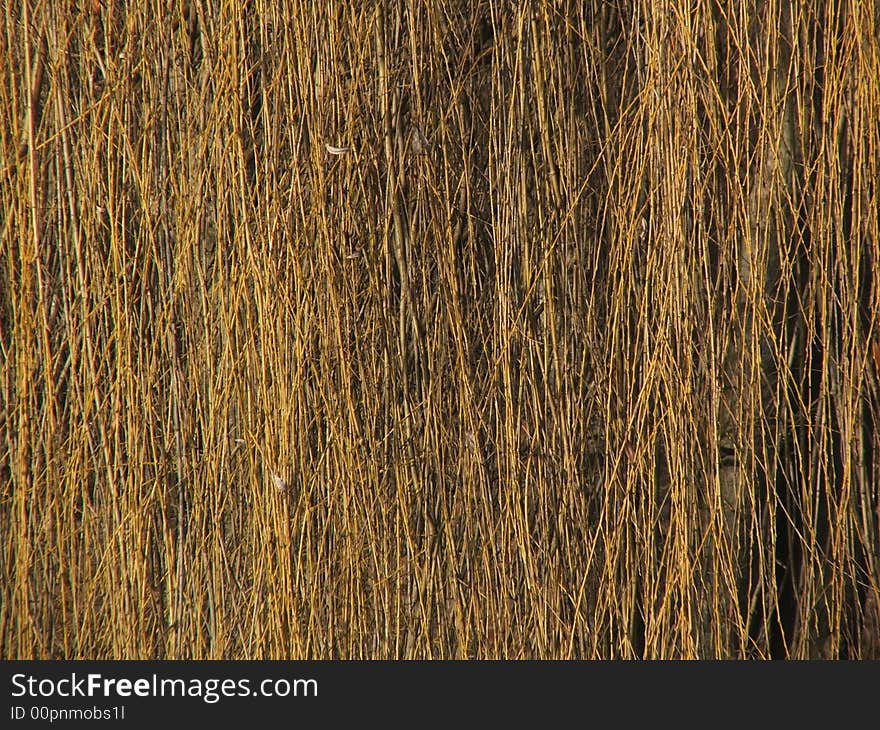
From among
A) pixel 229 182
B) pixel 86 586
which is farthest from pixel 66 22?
pixel 86 586

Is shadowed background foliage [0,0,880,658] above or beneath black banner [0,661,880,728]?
above

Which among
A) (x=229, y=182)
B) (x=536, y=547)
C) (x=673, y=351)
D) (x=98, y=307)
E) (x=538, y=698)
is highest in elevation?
(x=229, y=182)

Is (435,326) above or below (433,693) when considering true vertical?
above

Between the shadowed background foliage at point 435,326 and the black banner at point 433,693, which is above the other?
the shadowed background foliage at point 435,326

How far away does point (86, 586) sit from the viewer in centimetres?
105

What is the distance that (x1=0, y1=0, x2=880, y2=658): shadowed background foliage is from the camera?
1.00 metres

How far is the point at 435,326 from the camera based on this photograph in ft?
3.36

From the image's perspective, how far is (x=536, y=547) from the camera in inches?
40.9

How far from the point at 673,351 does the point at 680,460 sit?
0.14 metres

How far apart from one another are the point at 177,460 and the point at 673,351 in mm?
671

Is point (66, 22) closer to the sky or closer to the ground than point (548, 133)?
closer to the sky

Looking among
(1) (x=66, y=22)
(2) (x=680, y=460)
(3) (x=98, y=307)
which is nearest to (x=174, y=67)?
(1) (x=66, y=22)

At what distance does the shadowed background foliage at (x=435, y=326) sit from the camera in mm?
995

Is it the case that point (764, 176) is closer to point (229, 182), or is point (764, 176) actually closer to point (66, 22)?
point (229, 182)
